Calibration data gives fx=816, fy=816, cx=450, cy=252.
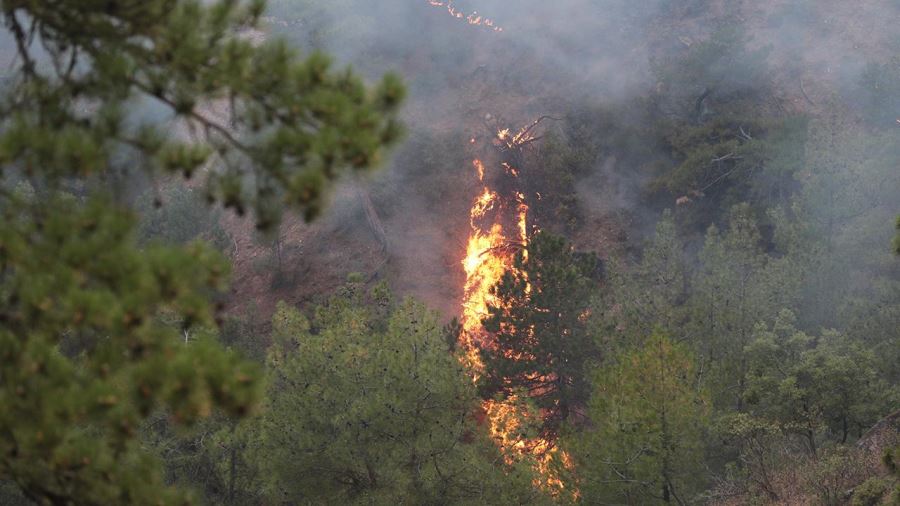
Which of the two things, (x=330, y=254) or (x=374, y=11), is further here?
(x=374, y=11)

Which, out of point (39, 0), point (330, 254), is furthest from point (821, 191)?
point (39, 0)

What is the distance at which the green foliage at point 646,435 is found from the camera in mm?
13602

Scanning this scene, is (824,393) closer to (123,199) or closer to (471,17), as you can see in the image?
(123,199)

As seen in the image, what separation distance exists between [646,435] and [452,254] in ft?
64.1

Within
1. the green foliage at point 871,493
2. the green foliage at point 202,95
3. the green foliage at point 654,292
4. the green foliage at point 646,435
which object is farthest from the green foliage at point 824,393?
the green foliage at point 202,95

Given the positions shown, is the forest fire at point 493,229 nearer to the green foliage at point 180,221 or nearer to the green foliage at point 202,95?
the green foliage at point 180,221

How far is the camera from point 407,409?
45.3 ft

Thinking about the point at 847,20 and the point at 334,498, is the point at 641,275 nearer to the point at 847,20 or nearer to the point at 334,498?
the point at 334,498

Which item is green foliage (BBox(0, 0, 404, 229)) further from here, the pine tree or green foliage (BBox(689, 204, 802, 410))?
green foliage (BBox(689, 204, 802, 410))

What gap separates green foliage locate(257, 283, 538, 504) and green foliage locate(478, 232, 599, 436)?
6.06 metres

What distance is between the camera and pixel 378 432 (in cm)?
1378

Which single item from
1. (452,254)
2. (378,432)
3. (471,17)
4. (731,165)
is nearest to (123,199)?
(378,432)

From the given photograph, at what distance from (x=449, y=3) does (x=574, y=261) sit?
79.7 feet

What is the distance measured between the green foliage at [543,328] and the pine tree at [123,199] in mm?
16086
